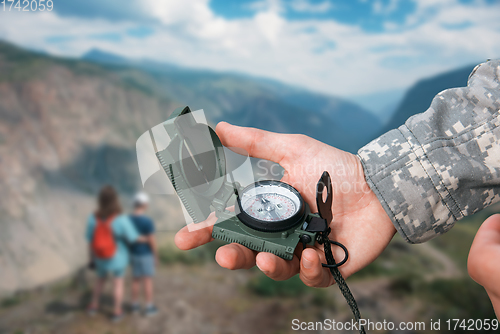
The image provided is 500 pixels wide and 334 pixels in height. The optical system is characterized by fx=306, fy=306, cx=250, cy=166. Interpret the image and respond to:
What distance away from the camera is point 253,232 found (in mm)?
1338

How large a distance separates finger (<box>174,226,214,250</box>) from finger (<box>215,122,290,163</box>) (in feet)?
1.80

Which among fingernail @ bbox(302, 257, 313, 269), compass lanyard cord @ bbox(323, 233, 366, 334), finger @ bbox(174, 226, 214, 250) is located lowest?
compass lanyard cord @ bbox(323, 233, 366, 334)

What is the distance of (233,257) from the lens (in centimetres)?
125

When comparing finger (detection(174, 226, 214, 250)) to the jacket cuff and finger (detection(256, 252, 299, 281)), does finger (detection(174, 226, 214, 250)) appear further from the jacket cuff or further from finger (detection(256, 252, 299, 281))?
the jacket cuff

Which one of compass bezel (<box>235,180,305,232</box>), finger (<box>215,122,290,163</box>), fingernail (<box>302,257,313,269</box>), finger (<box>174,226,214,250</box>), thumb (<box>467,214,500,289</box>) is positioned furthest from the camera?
finger (<box>215,122,290,163</box>)

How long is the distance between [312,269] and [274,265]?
151 millimetres

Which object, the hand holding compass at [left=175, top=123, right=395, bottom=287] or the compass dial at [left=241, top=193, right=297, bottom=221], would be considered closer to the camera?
the hand holding compass at [left=175, top=123, right=395, bottom=287]

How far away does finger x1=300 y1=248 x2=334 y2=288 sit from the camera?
1.18 m

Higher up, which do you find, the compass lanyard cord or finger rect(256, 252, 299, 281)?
finger rect(256, 252, 299, 281)

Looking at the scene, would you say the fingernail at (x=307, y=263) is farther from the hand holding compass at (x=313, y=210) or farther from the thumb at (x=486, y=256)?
the thumb at (x=486, y=256)

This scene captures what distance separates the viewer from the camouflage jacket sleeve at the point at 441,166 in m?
1.35

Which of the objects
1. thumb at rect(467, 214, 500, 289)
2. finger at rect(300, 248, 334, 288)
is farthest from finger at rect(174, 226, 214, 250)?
thumb at rect(467, 214, 500, 289)

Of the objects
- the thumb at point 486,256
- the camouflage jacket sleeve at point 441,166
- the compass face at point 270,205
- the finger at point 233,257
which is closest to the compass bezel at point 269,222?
the compass face at point 270,205

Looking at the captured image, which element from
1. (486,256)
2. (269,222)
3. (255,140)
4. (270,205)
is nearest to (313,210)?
(270,205)
